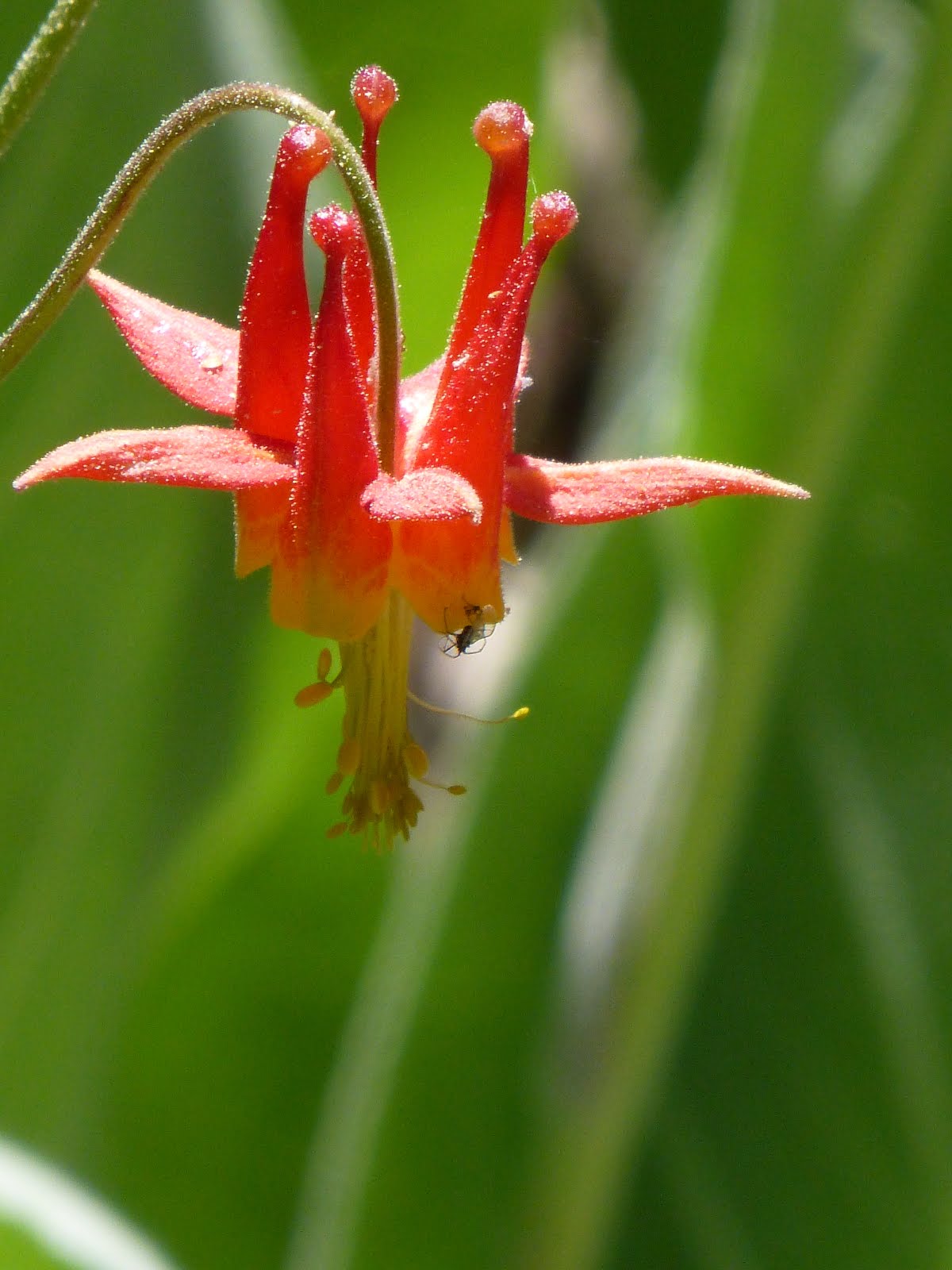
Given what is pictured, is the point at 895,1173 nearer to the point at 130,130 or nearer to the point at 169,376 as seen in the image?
the point at 169,376

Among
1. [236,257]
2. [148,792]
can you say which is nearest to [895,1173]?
[148,792]

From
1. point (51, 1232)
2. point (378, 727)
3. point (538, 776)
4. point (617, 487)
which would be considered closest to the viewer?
point (617, 487)

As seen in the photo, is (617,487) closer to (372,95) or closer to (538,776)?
(372,95)

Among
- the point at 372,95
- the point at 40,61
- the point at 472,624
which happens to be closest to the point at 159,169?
the point at 40,61

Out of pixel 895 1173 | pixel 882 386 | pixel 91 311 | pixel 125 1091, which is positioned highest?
pixel 882 386

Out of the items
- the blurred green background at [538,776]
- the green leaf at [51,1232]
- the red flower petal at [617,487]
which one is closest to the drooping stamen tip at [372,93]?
the red flower petal at [617,487]
